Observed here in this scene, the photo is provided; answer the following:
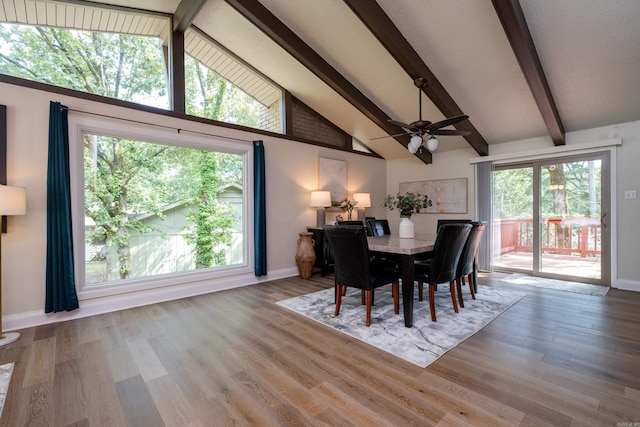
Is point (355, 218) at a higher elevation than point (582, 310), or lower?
higher

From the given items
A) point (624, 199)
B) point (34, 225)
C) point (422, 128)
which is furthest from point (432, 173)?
point (34, 225)

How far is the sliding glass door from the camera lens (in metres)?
4.30

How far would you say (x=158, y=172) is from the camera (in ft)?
12.5

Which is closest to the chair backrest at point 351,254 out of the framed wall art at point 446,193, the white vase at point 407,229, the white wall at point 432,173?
the white vase at point 407,229

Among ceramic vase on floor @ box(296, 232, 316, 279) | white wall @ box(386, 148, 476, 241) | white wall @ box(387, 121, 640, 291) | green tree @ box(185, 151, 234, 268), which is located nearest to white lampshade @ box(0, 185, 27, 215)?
green tree @ box(185, 151, 234, 268)

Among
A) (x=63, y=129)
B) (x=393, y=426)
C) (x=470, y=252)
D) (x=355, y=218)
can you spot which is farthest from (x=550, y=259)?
(x=63, y=129)

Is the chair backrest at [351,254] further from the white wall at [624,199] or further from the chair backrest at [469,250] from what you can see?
the white wall at [624,199]

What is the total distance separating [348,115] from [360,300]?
3.24 m

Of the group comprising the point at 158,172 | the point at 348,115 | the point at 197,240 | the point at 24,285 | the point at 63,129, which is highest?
the point at 348,115

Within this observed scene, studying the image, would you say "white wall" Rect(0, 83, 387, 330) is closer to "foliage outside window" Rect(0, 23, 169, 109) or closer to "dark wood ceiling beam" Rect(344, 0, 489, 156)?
"foliage outside window" Rect(0, 23, 169, 109)

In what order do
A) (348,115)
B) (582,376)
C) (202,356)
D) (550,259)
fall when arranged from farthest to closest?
(348,115) → (550,259) → (202,356) → (582,376)

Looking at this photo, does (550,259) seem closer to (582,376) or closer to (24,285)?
(582,376)

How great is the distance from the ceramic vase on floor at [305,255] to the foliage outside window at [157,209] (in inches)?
36.4

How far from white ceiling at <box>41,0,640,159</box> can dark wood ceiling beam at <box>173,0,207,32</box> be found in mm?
138
